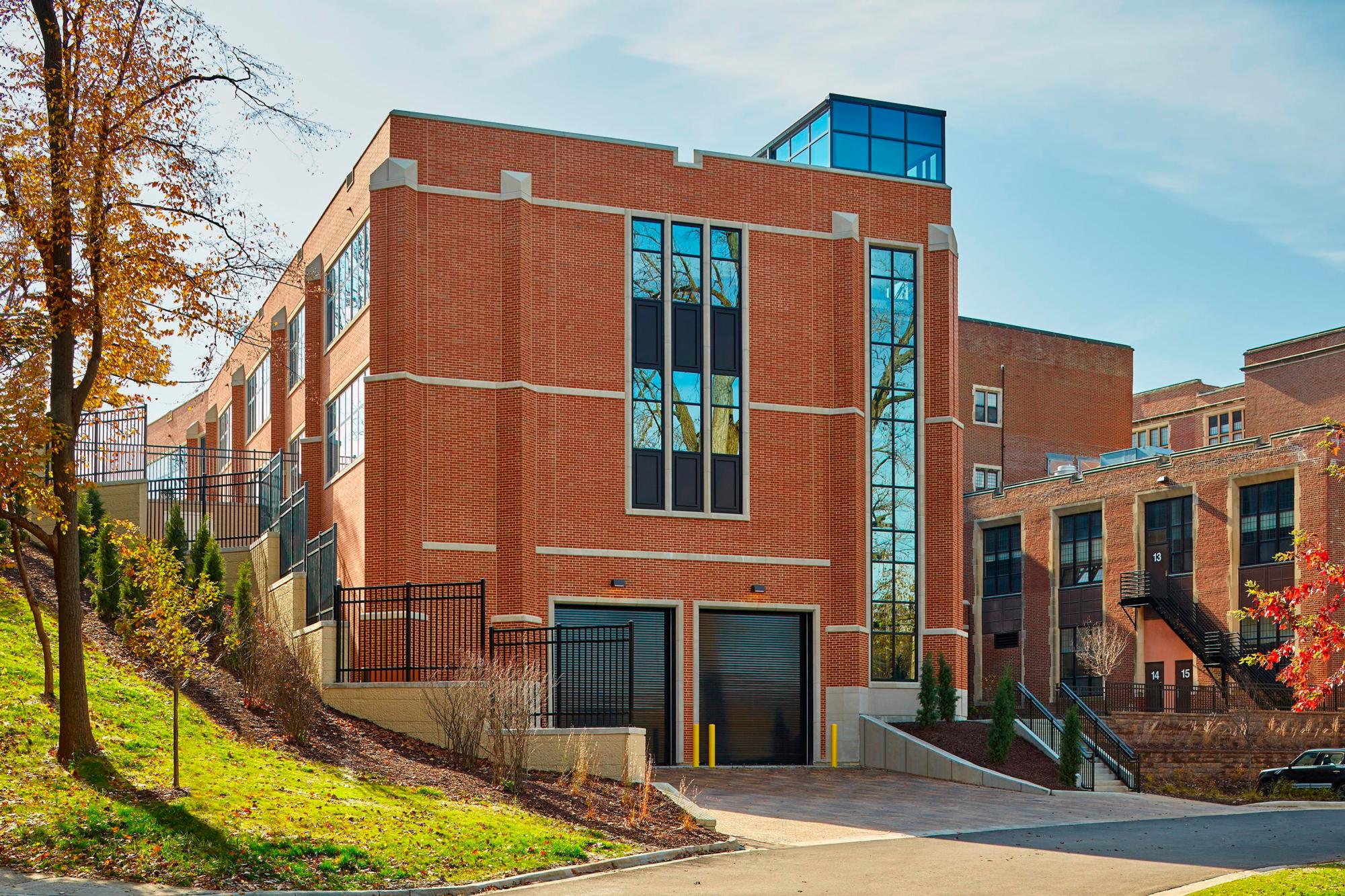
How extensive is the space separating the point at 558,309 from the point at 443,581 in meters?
6.37

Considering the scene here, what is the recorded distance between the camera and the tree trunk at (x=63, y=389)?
16844 millimetres

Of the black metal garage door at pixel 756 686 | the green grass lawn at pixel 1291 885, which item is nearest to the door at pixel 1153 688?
the black metal garage door at pixel 756 686

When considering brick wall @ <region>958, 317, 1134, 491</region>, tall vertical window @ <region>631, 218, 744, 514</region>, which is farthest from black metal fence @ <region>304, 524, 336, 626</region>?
brick wall @ <region>958, 317, 1134, 491</region>

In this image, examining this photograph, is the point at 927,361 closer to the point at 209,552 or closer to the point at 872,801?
the point at 872,801

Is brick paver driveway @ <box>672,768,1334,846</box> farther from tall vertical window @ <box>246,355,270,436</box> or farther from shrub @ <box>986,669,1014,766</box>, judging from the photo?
tall vertical window @ <box>246,355,270,436</box>

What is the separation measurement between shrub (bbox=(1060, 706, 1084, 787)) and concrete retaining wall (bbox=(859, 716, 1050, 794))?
2.64 ft

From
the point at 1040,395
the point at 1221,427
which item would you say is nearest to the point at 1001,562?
the point at 1040,395

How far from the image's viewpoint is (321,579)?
29266mm

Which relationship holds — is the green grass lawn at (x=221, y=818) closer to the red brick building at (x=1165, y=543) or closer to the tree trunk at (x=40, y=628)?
the tree trunk at (x=40, y=628)

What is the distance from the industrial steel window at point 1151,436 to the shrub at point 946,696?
52.9 metres

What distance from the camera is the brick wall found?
6888 centimetres

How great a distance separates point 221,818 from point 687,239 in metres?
20.6

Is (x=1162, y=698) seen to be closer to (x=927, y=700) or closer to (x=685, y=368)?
(x=927, y=700)

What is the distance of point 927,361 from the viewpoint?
3500 centimetres
